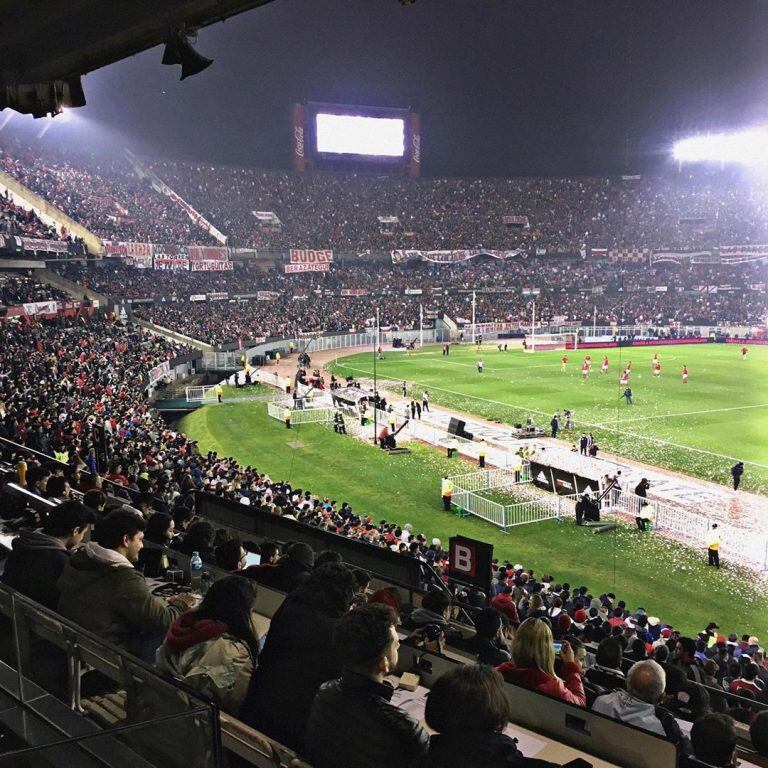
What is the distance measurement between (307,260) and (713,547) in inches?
2688

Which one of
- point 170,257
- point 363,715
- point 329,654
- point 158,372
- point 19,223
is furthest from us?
point 170,257

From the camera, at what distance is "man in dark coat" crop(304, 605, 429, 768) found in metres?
3.41

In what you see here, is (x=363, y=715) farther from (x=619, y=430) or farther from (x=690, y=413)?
(x=690, y=413)

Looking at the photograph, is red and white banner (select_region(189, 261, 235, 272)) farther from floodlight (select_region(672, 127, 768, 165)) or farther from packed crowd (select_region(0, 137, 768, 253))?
floodlight (select_region(672, 127, 768, 165))

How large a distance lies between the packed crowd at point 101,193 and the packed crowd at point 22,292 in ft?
50.3

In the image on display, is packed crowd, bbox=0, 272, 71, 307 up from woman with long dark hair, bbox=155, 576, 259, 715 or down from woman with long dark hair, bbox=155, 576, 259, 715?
up

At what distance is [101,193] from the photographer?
230 feet

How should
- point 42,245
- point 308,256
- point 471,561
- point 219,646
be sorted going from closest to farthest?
point 219,646 < point 471,561 < point 42,245 < point 308,256

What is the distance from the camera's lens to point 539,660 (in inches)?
192

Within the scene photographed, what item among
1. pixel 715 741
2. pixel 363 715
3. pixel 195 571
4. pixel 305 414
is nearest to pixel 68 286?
pixel 305 414

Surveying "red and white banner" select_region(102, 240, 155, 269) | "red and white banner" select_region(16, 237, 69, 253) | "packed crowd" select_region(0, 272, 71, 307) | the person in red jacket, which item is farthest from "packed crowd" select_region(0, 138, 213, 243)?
the person in red jacket

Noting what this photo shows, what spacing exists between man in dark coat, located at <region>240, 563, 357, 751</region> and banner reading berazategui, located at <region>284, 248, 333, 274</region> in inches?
3094

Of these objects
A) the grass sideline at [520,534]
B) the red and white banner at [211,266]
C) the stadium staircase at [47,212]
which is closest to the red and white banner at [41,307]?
the stadium staircase at [47,212]

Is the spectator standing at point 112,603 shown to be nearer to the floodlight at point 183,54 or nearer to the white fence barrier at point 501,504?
the floodlight at point 183,54
